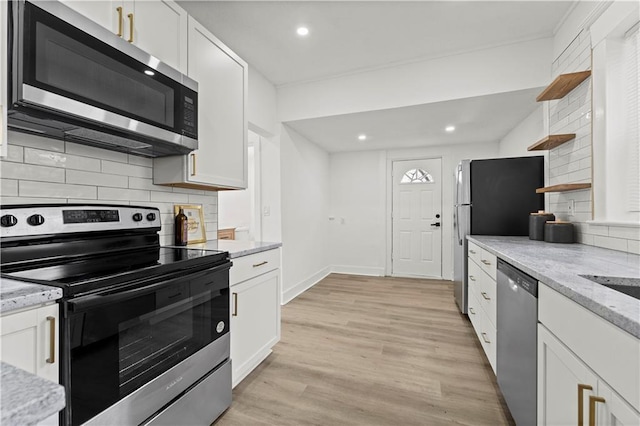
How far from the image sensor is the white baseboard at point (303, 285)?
378 cm

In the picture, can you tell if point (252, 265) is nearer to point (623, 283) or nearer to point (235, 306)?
point (235, 306)

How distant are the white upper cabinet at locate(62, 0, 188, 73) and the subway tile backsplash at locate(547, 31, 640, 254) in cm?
268

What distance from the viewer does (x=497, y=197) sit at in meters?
2.96

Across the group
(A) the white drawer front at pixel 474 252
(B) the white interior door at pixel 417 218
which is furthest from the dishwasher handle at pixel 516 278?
(B) the white interior door at pixel 417 218

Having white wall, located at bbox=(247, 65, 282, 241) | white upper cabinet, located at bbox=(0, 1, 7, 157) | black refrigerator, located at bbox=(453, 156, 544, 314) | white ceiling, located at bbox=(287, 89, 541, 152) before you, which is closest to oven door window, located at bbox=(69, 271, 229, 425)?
white upper cabinet, located at bbox=(0, 1, 7, 157)

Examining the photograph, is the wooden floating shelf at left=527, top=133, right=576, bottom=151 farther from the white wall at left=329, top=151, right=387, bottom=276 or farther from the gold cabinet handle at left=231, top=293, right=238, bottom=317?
the white wall at left=329, top=151, right=387, bottom=276

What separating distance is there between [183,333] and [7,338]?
69 cm

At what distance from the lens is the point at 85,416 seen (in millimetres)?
1016

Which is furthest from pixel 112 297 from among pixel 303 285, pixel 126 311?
pixel 303 285

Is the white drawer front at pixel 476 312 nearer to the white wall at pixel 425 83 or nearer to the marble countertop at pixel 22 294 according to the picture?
the white wall at pixel 425 83

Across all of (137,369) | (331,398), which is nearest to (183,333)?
(137,369)

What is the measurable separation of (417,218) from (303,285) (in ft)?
7.63

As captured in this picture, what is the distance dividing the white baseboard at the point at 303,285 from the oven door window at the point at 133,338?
2.16m

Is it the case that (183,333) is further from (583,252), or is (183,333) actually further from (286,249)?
(286,249)
